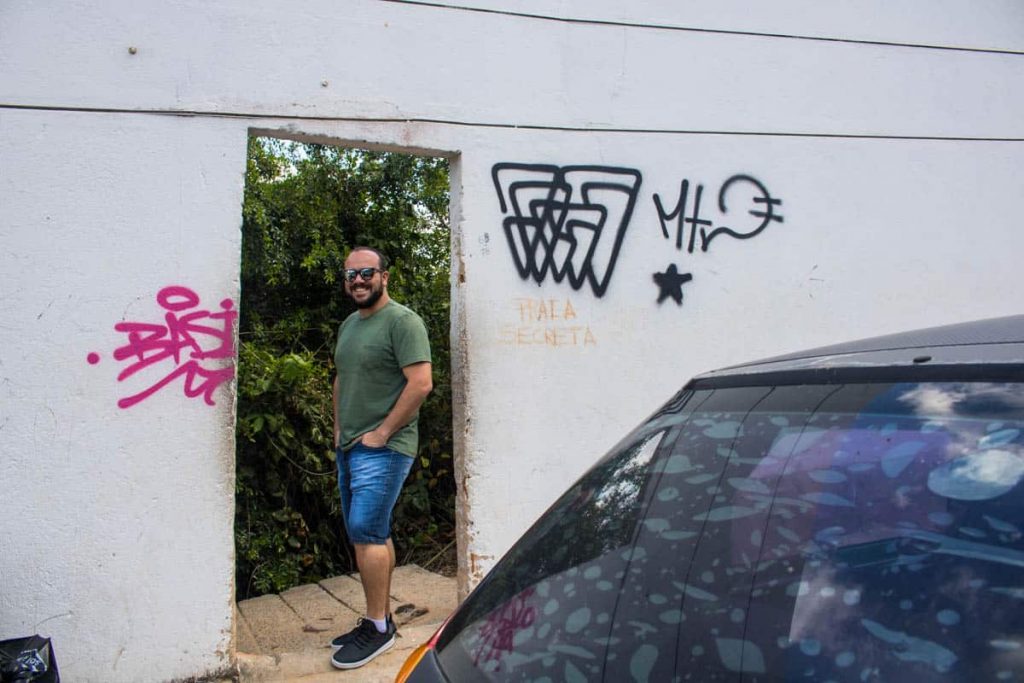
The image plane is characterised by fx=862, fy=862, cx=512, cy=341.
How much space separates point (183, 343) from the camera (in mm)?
3814

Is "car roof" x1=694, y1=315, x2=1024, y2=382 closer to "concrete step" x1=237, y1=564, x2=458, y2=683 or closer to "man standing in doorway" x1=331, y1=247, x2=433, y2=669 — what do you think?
"man standing in doorway" x1=331, y1=247, x2=433, y2=669

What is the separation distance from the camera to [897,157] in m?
5.17

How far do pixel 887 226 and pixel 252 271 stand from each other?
4.13 metres

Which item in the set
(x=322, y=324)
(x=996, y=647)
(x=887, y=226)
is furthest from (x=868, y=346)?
(x=322, y=324)

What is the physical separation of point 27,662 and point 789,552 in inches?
104

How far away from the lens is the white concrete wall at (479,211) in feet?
11.9

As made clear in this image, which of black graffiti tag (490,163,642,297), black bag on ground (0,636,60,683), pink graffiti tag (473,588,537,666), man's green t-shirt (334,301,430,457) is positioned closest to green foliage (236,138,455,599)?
man's green t-shirt (334,301,430,457)

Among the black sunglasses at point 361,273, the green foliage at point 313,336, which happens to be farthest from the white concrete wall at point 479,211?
the green foliage at point 313,336

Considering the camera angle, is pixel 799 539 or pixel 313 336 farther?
pixel 313 336

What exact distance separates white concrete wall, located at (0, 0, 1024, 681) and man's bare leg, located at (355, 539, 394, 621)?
510mm

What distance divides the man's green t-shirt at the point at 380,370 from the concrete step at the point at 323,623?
0.99m

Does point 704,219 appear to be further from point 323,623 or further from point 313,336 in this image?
point 323,623

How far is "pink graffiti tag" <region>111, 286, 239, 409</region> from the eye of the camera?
147 inches

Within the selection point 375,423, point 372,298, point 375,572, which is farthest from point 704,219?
point 375,572
